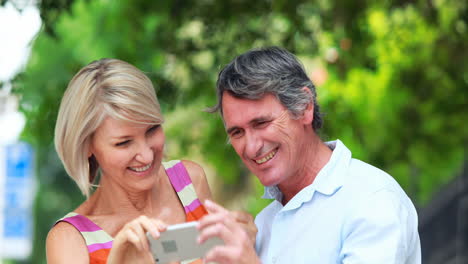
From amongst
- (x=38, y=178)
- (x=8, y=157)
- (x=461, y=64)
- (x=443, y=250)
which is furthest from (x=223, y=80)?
(x=38, y=178)

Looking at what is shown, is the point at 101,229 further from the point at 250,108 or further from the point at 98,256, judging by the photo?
the point at 250,108

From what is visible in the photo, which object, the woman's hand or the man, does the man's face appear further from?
the woman's hand

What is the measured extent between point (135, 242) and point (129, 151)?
46cm

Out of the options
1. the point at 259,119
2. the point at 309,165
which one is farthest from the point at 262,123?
the point at 309,165

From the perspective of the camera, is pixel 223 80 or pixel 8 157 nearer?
pixel 223 80

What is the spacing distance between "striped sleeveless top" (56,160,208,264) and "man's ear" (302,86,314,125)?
1.91 feet

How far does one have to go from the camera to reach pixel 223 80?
2.86m

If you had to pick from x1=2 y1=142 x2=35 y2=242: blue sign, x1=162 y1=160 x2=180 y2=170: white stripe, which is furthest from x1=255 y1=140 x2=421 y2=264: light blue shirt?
x1=2 y1=142 x2=35 y2=242: blue sign

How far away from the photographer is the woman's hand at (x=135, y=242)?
8.26 ft

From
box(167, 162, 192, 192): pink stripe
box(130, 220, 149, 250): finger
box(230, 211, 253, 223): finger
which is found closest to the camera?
box(130, 220, 149, 250): finger

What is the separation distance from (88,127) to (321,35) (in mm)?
4097

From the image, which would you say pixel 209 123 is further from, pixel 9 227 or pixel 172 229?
pixel 9 227

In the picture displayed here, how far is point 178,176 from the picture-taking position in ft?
10.7

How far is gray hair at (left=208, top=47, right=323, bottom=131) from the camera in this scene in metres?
2.75
